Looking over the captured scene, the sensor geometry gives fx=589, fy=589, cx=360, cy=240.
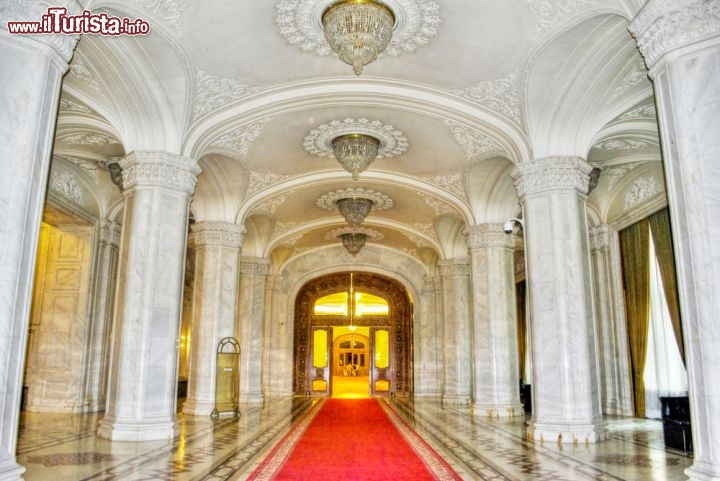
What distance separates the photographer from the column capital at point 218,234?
1131 cm

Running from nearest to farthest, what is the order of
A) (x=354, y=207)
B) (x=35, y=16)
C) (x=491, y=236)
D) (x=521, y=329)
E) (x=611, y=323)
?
1. (x=35, y=16)
2. (x=491, y=236)
3. (x=611, y=323)
4. (x=354, y=207)
5. (x=521, y=329)

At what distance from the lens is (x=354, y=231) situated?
16.4 meters

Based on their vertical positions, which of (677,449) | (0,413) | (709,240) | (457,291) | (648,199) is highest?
(648,199)

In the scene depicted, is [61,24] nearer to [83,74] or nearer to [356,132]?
[83,74]

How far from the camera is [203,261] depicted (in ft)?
37.0

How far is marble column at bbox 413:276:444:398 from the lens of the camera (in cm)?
1750

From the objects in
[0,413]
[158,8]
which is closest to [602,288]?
[158,8]

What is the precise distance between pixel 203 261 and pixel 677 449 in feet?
27.2

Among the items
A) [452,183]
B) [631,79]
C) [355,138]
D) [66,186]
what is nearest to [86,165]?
[66,186]

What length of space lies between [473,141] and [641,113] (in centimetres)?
238

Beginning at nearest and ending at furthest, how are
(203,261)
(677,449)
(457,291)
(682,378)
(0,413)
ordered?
(0,413) → (677,449) → (682,378) → (203,261) → (457,291)

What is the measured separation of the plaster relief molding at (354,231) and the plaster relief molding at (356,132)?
242 inches

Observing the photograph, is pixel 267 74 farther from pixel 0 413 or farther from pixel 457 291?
pixel 457 291

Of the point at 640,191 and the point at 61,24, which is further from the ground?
the point at 640,191
